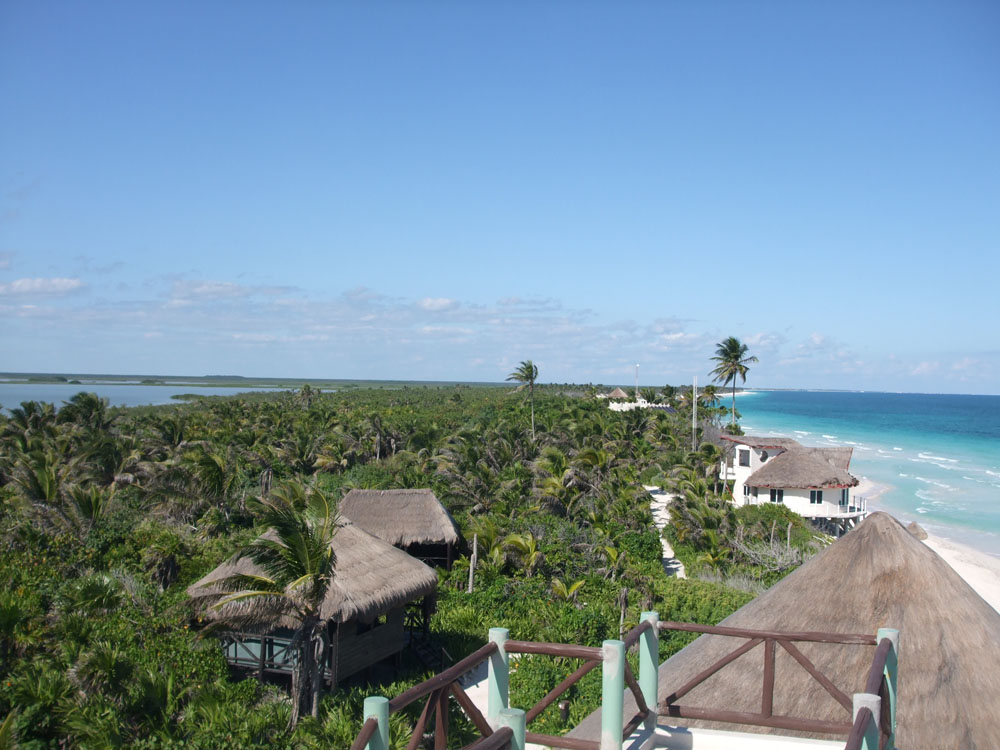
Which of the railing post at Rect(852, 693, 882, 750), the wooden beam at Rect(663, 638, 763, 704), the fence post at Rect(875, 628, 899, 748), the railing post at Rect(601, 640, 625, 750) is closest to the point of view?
the railing post at Rect(852, 693, 882, 750)

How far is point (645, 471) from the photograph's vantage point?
135 feet

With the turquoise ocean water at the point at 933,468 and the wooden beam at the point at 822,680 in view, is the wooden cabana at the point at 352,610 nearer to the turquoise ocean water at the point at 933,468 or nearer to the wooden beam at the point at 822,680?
the wooden beam at the point at 822,680

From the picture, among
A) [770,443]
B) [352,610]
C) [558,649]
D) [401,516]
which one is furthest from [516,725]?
[770,443]

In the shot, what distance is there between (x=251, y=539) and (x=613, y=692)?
9930 millimetres

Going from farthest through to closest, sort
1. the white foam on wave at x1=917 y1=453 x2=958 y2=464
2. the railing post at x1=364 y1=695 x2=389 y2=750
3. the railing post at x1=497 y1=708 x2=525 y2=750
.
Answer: the white foam on wave at x1=917 y1=453 x2=958 y2=464 < the railing post at x1=497 y1=708 x2=525 y2=750 < the railing post at x1=364 y1=695 x2=389 y2=750

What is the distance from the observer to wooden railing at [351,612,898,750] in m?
3.09

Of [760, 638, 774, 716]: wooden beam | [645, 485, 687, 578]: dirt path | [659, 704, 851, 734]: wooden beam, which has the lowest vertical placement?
[645, 485, 687, 578]: dirt path

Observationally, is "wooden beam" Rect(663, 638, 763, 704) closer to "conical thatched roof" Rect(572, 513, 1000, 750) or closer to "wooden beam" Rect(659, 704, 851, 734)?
"wooden beam" Rect(659, 704, 851, 734)

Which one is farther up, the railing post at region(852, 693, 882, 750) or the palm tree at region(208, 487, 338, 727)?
the railing post at region(852, 693, 882, 750)

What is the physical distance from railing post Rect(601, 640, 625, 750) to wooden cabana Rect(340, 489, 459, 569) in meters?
16.9

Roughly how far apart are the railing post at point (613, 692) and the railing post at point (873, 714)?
1.07 m

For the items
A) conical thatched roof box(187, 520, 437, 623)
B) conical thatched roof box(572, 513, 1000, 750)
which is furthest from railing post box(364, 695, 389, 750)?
conical thatched roof box(187, 520, 437, 623)

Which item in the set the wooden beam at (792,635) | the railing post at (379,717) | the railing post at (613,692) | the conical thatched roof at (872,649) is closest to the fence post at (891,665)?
the wooden beam at (792,635)

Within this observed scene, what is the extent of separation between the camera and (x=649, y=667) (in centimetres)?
484
